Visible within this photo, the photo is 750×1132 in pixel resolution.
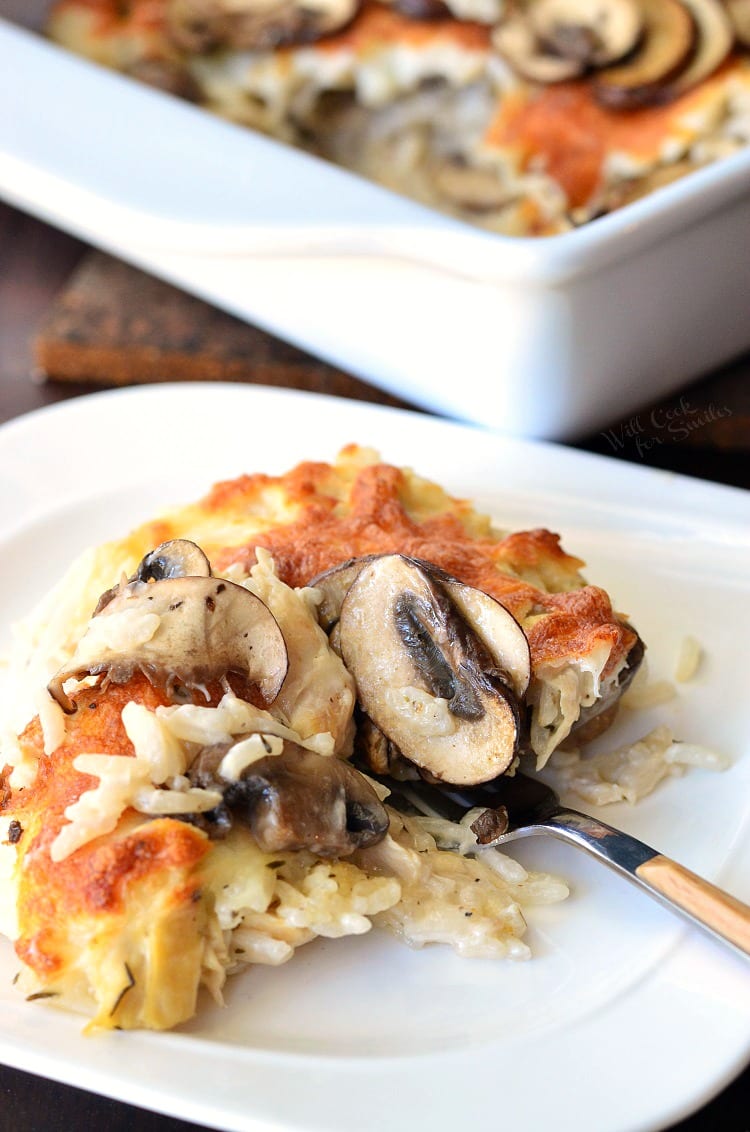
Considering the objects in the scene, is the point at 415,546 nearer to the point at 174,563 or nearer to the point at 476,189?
the point at 174,563

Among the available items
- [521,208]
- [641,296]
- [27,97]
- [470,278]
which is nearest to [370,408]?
[470,278]

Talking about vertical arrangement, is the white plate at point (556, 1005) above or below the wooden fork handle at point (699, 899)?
below

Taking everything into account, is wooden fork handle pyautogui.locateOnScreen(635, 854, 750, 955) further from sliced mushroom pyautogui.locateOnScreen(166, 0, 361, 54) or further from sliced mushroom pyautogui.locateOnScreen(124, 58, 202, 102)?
sliced mushroom pyautogui.locateOnScreen(124, 58, 202, 102)

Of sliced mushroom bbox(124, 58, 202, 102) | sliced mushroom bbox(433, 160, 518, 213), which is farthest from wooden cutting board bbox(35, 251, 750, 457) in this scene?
sliced mushroom bbox(433, 160, 518, 213)

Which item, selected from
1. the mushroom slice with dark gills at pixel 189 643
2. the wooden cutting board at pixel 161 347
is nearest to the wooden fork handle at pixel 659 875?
the mushroom slice with dark gills at pixel 189 643

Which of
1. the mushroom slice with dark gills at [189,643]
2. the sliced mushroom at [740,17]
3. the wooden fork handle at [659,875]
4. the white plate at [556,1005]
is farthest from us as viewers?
the sliced mushroom at [740,17]

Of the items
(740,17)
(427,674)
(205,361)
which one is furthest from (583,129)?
(427,674)

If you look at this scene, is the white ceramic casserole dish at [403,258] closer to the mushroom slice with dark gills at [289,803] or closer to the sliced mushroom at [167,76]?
the sliced mushroom at [167,76]
